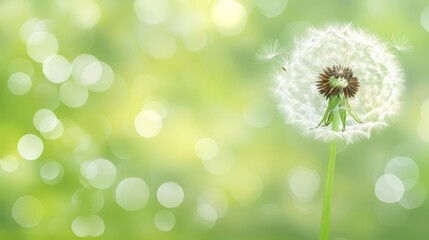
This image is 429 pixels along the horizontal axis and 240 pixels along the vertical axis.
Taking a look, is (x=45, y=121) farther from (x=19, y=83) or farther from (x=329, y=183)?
(x=329, y=183)

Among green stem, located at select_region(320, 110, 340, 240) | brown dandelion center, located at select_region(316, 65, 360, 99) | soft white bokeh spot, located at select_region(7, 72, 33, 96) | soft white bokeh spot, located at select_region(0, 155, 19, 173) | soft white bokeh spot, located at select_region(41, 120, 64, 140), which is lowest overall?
green stem, located at select_region(320, 110, 340, 240)

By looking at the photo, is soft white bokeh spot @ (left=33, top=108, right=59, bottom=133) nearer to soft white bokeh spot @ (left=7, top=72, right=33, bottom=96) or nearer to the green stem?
soft white bokeh spot @ (left=7, top=72, right=33, bottom=96)

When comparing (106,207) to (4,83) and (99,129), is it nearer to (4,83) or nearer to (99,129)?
(99,129)

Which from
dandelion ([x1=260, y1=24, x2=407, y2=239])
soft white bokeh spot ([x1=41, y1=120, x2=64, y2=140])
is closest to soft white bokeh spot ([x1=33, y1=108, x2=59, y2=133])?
soft white bokeh spot ([x1=41, y1=120, x2=64, y2=140])

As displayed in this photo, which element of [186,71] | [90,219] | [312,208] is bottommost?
[90,219]

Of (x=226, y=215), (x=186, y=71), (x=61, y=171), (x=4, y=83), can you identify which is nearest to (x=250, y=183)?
(x=226, y=215)

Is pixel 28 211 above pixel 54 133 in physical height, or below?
below

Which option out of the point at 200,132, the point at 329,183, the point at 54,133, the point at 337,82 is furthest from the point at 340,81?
the point at 54,133
